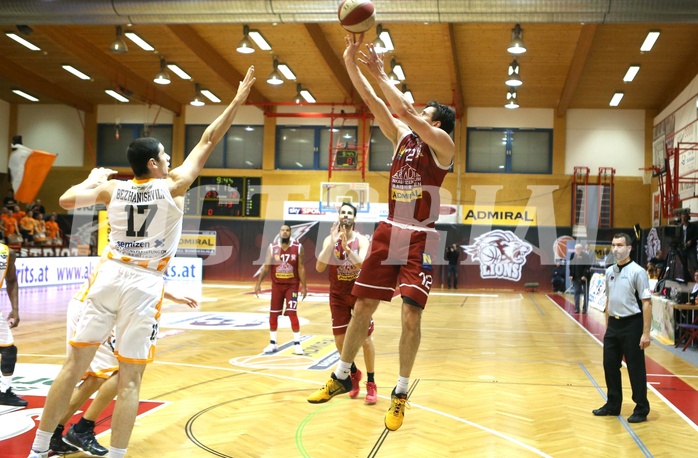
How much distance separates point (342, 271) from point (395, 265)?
2.59 metres

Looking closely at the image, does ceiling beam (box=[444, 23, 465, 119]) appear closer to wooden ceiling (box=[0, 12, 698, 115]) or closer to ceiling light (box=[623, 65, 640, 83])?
wooden ceiling (box=[0, 12, 698, 115])

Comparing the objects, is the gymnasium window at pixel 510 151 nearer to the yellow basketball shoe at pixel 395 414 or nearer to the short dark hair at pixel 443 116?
the short dark hair at pixel 443 116

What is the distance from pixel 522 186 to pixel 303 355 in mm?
19146

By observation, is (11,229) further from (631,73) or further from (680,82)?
(680,82)

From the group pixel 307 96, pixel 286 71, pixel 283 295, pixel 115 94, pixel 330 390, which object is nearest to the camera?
pixel 330 390

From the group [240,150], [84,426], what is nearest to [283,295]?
[84,426]

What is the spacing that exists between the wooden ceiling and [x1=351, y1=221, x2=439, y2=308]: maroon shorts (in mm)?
15061

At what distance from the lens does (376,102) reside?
A: 193 inches

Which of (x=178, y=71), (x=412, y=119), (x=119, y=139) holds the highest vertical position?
(x=178, y=71)

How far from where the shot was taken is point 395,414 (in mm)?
4766

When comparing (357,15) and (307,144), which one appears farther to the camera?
(307,144)

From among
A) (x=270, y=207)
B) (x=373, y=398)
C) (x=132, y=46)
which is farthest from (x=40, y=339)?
(x=270, y=207)

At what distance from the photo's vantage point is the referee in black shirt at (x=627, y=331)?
699 cm

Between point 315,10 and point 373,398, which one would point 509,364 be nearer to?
point 373,398
